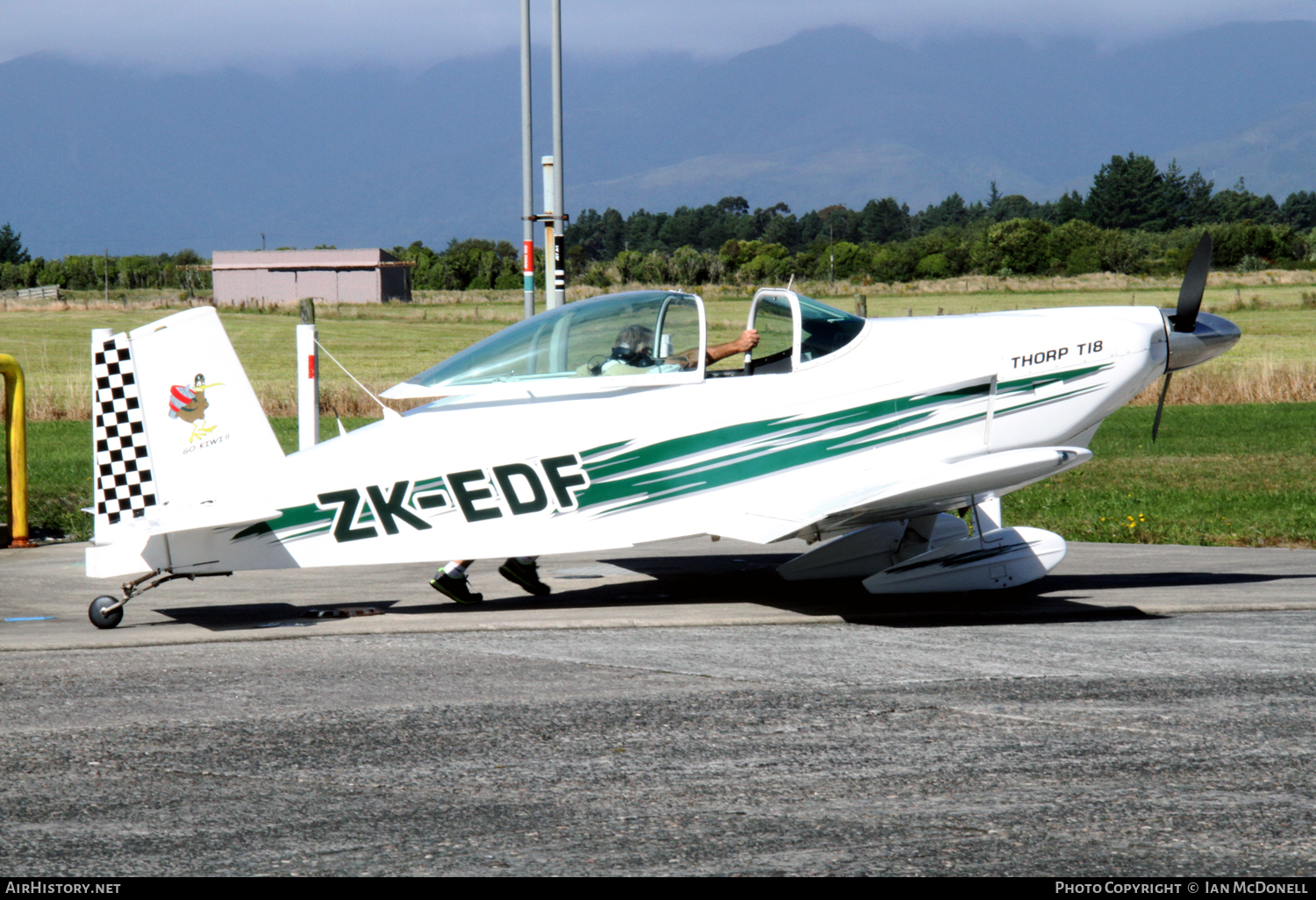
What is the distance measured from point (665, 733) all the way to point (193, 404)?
351cm

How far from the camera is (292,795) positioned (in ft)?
14.3

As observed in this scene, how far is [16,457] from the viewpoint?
416 inches

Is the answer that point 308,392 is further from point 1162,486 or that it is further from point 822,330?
point 1162,486

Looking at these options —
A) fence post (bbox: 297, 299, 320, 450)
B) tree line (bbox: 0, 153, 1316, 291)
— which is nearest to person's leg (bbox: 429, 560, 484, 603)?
fence post (bbox: 297, 299, 320, 450)

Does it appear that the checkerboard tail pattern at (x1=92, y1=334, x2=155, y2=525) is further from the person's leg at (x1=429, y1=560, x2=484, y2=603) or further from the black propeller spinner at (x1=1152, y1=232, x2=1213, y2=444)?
the black propeller spinner at (x1=1152, y1=232, x2=1213, y2=444)

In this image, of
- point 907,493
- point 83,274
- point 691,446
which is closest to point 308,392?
point 691,446

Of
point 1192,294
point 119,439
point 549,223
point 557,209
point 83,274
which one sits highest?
point 83,274

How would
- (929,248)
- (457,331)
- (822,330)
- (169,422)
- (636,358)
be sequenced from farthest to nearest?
(929,248), (457,331), (822,330), (636,358), (169,422)

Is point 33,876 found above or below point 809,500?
below

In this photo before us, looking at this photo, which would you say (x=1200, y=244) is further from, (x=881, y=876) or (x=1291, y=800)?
(x=881, y=876)

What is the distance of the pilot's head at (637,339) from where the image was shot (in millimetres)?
7750
